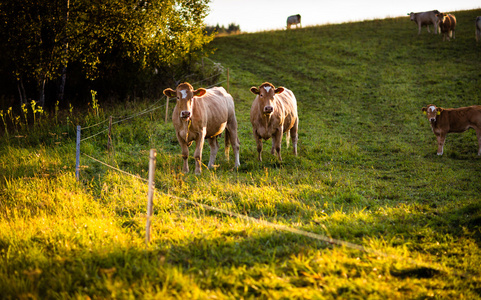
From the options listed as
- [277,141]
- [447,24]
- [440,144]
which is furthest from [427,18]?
[277,141]

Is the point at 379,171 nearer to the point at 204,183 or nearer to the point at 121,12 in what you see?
the point at 204,183

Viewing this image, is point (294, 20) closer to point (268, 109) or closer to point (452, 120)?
point (452, 120)

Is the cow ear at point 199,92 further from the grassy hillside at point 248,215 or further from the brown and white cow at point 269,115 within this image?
the grassy hillside at point 248,215

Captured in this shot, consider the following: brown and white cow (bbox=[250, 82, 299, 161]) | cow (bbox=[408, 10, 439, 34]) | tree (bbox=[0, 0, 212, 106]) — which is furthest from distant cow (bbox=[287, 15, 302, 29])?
brown and white cow (bbox=[250, 82, 299, 161])

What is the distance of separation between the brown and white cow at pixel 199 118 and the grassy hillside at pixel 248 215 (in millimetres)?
663

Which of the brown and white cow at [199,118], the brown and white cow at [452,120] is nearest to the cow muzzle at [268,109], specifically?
the brown and white cow at [199,118]

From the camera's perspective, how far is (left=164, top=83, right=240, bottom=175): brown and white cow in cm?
873

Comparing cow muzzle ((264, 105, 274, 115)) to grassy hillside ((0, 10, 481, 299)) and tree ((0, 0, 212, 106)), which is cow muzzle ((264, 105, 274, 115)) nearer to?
grassy hillside ((0, 10, 481, 299))

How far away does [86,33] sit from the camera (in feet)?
46.3

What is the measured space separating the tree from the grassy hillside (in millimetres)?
2399

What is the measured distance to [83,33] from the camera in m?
14.1

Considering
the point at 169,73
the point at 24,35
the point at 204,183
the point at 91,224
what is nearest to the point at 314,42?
the point at 169,73

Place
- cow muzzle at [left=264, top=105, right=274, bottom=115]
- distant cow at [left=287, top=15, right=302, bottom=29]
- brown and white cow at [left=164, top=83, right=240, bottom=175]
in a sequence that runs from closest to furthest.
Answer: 1. brown and white cow at [left=164, top=83, right=240, bottom=175]
2. cow muzzle at [left=264, top=105, right=274, bottom=115]
3. distant cow at [left=287, top=15, right=302, bottom=29]

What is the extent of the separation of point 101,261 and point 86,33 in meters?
12.6
